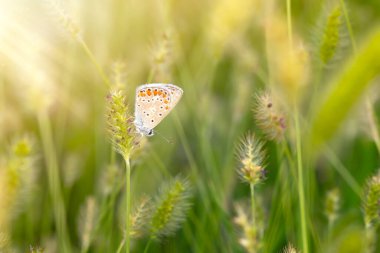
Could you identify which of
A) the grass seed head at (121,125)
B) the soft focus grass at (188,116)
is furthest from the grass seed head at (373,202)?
the grass seed head at (121,125)

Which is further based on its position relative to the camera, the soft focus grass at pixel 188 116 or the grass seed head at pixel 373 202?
the soft focus grass at pixel 188 116

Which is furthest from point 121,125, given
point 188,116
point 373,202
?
point 188,116

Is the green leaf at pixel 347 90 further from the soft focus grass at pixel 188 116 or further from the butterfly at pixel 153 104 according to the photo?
the butterfly at pixel 153 104

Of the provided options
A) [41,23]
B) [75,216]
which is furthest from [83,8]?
[75,216]

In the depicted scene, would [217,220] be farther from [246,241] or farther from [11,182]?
[246,241]

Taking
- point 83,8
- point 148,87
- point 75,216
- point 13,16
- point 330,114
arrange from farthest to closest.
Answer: point 83,8
point 75,216
point 13,16
point 330,114
point 148,87
